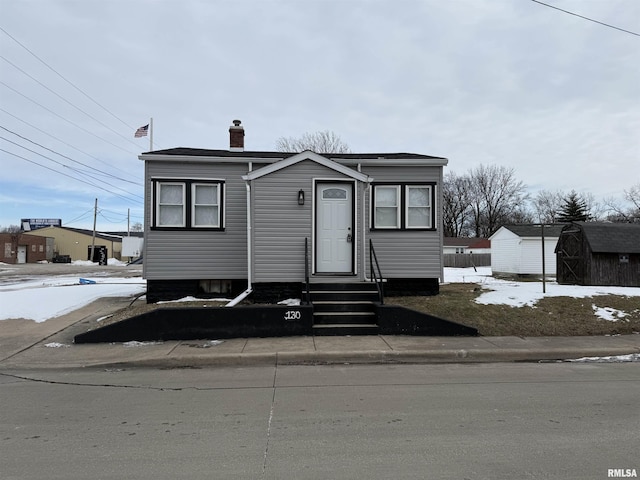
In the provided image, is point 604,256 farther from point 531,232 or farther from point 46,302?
point 46,302

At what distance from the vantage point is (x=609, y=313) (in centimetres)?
1030

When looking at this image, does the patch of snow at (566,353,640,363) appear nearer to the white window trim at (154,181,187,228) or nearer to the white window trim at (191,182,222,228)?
the white window trim at (191,182,222,228)

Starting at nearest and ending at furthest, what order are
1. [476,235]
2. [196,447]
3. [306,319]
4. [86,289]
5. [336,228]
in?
[196,447] < [306,319] < [336,228] < [86,289] < [476,235]

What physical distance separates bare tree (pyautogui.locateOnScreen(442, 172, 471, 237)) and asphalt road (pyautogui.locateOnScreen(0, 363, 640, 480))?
62966mm

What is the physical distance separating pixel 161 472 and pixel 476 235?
68.8 meters

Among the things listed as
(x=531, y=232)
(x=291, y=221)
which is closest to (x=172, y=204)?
(x=291, y=221)

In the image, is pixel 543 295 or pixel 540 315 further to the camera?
pixel 543 295

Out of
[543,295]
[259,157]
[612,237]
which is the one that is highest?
[259,157]

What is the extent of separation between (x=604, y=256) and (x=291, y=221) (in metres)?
13.3

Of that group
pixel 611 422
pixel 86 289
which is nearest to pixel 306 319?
pixel 611 422

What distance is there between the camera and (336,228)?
11.2 meters

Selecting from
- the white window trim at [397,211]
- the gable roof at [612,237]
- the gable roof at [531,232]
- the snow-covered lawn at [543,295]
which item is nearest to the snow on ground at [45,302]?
the white window trim at [397,211]

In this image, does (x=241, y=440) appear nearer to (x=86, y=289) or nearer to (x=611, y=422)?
(x=611, y=422)

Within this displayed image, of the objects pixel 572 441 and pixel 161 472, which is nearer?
pixel 161 472
